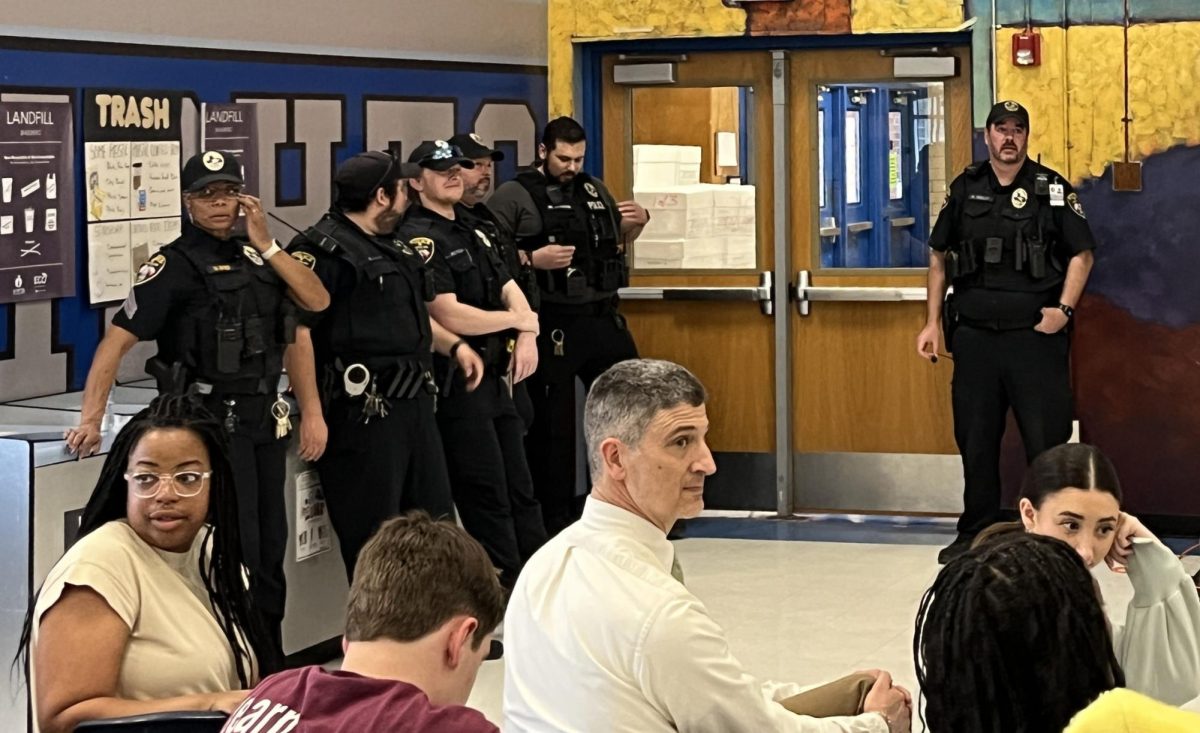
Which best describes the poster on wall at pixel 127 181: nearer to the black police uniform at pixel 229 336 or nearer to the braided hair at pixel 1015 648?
the black police uniform at pixel 229 336

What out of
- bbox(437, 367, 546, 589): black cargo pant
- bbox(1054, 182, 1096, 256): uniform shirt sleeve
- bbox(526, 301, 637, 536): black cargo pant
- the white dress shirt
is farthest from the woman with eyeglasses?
bbox(1054, 182, 1096, 256): uniform shirt sleeve

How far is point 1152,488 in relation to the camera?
7.15 meters

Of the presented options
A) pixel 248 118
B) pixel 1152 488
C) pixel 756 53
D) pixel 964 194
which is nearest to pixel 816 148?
pixel 756 53

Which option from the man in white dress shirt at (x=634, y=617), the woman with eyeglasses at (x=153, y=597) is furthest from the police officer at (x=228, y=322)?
the man in white dress shirt at (x=634, y=617)

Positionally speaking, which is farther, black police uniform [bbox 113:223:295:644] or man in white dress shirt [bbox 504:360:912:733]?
black police uniform [bbox 113:223:295:644]

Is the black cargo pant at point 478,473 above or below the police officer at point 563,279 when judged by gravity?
below

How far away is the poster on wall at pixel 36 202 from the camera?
4785mm

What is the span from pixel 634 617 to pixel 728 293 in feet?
17.3

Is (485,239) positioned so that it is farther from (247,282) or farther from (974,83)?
(974,83)

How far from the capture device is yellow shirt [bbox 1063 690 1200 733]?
1.38 meters

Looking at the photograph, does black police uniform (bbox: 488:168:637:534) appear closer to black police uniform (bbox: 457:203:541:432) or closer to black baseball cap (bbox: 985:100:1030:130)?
black police uniform (bbox: 457:203:541:432)

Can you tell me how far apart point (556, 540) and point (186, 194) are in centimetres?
243

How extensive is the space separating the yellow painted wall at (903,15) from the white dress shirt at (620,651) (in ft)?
16.3

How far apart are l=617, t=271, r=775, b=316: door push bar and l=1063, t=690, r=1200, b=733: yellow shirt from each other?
6256mm
